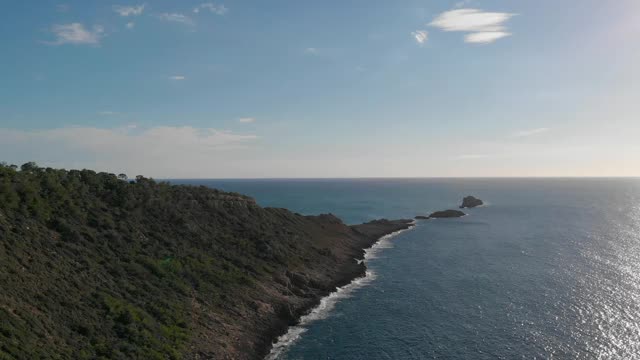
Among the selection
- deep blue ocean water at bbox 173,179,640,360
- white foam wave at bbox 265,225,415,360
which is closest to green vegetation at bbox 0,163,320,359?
white foam wave at bbox 265,225,415,360

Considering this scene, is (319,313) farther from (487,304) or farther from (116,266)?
(116,266)

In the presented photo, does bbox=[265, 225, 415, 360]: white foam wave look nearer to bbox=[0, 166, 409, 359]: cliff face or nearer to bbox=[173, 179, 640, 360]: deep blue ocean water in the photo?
bbox=[173, 179, 640, 360]: deep blue ocean water

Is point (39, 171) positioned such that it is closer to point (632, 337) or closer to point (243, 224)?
point (243, 224)

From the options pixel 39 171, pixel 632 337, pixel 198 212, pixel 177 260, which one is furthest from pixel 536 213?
pixel 39 171

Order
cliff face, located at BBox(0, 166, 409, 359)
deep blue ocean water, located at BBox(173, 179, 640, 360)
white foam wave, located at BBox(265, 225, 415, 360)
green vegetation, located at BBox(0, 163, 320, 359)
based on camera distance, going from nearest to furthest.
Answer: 1. green vegetation, located at BBox(0, 163, 320, 359)
2. cliff face, located at BBox(0, 166, 409, 359)
3. deep blue ocean water, located at BBox(173, 179, 640, 360)
4. white foam wave, located at BBox(265, 225, 415, 360)

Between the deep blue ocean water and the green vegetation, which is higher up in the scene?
the green vegetation

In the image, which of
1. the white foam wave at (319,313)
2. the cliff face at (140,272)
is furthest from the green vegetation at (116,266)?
the white foam wave at (319,313)
